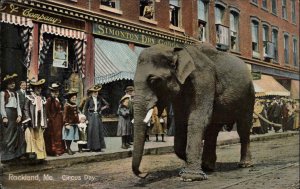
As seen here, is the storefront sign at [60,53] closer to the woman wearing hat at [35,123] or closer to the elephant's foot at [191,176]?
the elephant's foot at [191,176]

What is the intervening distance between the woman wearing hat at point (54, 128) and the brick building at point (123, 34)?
1.54 meters

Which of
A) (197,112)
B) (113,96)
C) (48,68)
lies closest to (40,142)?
(113,96)

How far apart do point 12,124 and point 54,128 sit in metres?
1.83

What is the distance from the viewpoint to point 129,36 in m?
4.30

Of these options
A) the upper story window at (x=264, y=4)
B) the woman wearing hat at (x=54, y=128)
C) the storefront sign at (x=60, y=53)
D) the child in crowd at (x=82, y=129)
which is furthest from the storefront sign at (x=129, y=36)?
the child in crowd at (x=82, y=129)

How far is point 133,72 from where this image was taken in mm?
4168

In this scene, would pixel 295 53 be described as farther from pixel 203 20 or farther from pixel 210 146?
pixel 210 146

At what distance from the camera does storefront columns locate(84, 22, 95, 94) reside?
3.92 metres

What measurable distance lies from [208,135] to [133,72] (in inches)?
43.6

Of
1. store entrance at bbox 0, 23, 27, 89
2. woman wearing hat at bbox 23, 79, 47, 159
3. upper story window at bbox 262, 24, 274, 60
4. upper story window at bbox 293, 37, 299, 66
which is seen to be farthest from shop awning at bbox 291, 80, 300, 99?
store entrance at bbox 0, 23, 27, 89

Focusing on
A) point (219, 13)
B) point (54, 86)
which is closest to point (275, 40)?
point (219, 13)

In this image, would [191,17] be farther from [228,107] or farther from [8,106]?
[8,106]

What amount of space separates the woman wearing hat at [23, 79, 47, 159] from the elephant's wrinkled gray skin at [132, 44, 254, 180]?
2073 millimetres

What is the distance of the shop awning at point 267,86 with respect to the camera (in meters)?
4.97
